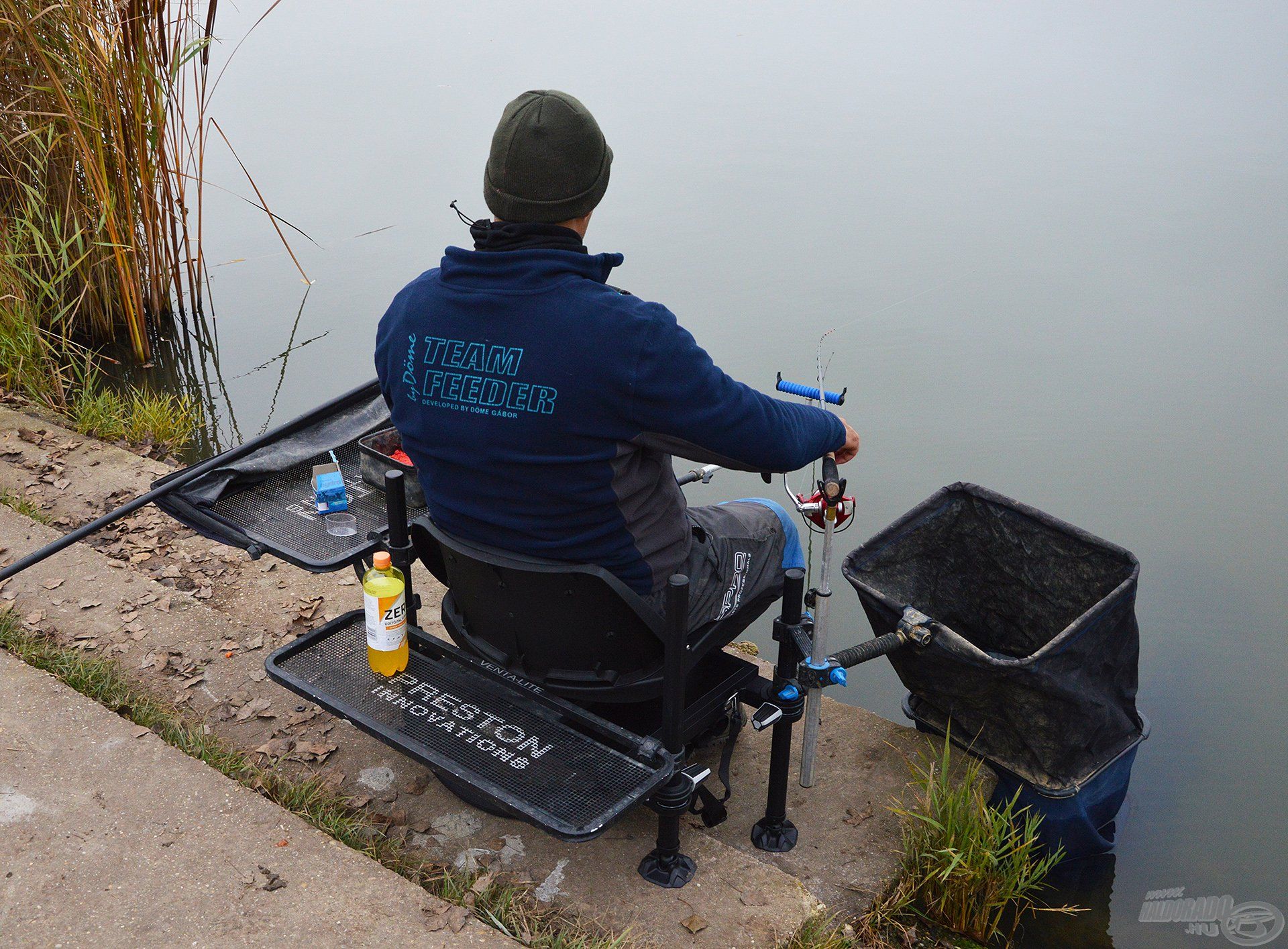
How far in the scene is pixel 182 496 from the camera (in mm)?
2861

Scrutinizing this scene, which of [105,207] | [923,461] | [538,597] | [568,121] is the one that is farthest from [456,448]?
[105,207]

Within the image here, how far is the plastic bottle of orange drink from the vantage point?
2.26m

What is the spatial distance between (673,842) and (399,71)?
888 cm

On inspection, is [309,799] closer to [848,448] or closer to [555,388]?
[555,388]

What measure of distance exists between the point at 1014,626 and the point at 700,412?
155cm

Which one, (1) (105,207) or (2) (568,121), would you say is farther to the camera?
(1) (105,207)

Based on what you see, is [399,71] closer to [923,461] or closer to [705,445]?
[923,461]

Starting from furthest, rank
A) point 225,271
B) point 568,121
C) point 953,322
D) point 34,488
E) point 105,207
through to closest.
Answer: point 225,271 → point 953,322 → point 105,207 → point 34,488 → point 568,121

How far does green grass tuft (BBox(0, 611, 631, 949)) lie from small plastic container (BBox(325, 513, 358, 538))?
55cm

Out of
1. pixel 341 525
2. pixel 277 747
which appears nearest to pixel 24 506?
pixel 341 525

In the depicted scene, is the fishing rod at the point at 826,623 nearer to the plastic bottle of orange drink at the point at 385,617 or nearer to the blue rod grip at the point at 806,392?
the blue rod grip at the point at 806,392

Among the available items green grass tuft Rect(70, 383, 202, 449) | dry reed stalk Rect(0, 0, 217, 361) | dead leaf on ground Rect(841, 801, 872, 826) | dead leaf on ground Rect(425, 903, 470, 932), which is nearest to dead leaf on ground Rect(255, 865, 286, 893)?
dead leaf on ground Rect(425, 903, 470, 932)

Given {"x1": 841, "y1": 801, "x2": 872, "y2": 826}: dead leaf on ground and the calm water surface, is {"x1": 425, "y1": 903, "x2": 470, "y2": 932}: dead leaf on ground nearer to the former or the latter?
{"x1": 841, "y1": 801, "x2": 872, "y2": 826}: dead leaf on ground

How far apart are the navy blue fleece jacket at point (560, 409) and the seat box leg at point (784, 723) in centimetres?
32
